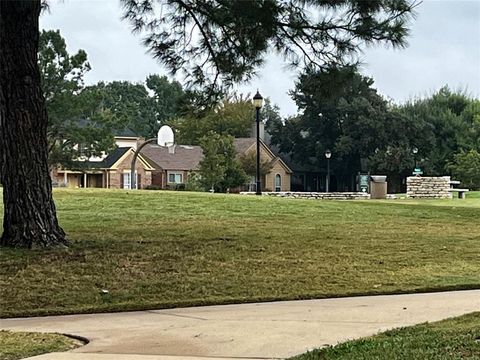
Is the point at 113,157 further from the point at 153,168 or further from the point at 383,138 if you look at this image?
the point at 383,138

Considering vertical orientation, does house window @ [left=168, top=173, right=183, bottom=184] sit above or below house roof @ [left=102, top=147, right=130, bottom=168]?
below

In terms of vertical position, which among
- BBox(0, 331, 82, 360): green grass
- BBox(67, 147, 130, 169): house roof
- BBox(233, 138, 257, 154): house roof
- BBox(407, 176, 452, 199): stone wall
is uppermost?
BBox(233, 138, 257, 154): house roof

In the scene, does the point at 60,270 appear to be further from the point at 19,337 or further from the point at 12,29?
the point at 12,29

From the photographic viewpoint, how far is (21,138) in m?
9.84

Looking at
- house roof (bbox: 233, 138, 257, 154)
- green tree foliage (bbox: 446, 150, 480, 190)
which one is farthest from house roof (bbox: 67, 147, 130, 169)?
green tree foliage (bbox: 446, 150, 480, 190)

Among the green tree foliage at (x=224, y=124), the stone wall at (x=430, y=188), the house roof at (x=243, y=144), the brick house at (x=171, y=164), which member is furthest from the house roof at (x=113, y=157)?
the stone wall at (x=430, y=188)

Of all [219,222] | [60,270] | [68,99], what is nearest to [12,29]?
[60,270]

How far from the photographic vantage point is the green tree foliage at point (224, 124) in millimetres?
57312

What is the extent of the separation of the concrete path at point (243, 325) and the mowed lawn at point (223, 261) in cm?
50

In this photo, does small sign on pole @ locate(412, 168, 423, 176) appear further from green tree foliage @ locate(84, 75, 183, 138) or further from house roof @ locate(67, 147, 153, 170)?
green tree foliage @ locate(84, 75, 183, 138)

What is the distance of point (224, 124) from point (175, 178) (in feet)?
30.4

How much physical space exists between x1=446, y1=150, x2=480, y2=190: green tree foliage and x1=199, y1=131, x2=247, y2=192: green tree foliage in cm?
1758

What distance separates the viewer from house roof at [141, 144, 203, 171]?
54781 mm

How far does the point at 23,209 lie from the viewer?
9.80 metres
